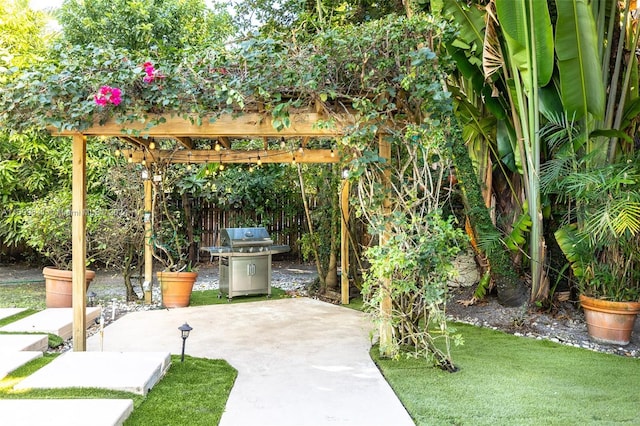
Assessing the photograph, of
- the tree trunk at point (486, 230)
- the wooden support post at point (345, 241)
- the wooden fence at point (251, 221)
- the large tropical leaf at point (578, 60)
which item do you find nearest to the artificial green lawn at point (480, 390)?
the tree trunk at point (486, 230)

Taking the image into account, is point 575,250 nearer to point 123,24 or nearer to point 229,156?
point 229,156

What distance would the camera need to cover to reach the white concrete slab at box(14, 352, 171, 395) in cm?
311

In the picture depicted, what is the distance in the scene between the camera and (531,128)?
5.08 metres

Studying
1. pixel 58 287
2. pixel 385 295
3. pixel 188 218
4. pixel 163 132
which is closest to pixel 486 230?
pixel 385 295

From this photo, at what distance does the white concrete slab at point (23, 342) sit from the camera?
12.8ft

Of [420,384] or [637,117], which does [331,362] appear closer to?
[420,384]

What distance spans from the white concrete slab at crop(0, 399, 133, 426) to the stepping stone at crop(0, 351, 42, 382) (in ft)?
2.18

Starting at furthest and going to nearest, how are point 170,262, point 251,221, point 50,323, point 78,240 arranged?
point 251,221 → point 170,262 → point 50,323 → point 78,240

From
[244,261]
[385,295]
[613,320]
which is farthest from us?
[244,261]

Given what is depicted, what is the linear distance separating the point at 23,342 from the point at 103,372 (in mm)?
1169

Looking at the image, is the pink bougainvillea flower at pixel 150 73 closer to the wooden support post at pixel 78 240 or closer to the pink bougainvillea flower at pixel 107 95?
the pink bougainvillea flower at pixel 107 95

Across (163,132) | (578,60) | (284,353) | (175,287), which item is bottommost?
(284,353)

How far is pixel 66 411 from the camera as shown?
8.64 feet

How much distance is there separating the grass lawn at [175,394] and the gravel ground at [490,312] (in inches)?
34.0
